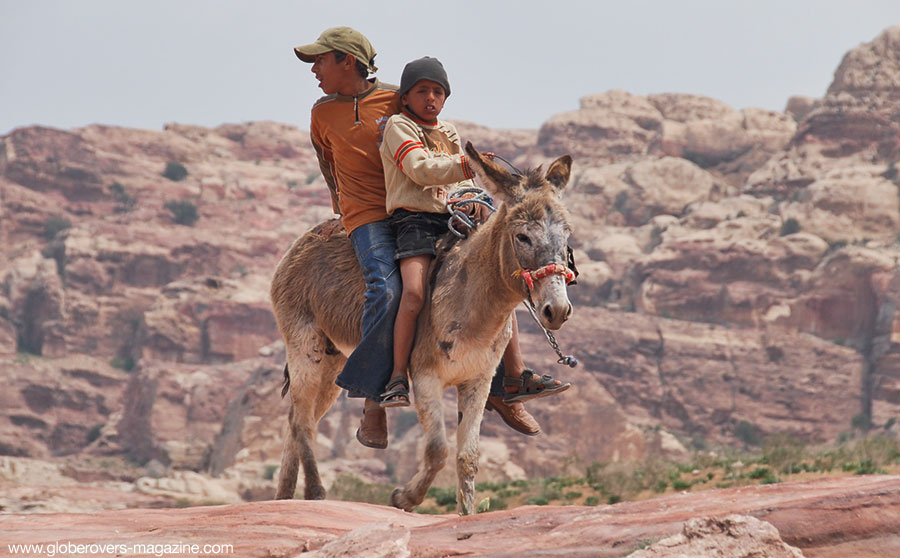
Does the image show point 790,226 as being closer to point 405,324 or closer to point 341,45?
point 341,45

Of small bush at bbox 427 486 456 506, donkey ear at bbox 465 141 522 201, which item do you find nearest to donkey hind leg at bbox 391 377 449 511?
donkey ear at bbox 465 141 522 201

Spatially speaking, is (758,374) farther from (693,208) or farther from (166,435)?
(166,435)

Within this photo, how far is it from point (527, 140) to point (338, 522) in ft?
417

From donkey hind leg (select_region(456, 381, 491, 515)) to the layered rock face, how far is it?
4040 cm

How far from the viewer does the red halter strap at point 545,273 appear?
19.1ft

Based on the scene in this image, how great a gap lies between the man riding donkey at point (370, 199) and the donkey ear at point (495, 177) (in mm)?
716

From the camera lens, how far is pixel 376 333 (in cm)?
678

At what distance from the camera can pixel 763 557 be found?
14.2 ft

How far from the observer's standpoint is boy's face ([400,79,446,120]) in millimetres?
6996

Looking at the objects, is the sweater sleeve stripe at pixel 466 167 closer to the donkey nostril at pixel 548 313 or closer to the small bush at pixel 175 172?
the donkey nostril at pixel 548 313

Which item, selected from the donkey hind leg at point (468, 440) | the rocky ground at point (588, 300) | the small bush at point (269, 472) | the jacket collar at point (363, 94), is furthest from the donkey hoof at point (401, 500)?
the small bush at point (269, 472)

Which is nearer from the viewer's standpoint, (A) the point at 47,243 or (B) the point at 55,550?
(B) the point at 55,550

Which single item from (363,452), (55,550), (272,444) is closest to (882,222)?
(363,452)

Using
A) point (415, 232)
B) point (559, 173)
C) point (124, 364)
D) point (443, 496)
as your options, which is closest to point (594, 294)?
point (124, 364)
